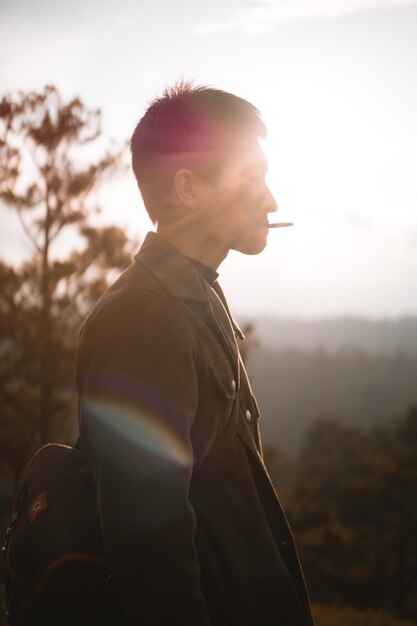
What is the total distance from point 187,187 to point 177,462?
748 millimetres

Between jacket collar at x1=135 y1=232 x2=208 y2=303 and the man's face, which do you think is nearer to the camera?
jacket collar at x1=135 y1=232 x2=208 y2=303

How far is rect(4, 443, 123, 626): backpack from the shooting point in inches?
49.2

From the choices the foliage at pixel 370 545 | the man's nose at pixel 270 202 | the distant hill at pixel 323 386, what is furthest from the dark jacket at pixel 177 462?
the distant hill at pixel 323 386

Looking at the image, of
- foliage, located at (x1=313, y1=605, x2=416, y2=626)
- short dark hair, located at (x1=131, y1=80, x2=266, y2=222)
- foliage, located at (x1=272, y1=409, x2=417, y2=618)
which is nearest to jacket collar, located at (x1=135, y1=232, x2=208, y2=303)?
short dark hair, located at (x1=131, y1=80, x2=266, y2=222)

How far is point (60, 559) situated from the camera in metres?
1.25

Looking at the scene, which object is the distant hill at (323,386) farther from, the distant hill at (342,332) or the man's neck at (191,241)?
the man's neck at (191,241)

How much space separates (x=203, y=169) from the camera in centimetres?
152

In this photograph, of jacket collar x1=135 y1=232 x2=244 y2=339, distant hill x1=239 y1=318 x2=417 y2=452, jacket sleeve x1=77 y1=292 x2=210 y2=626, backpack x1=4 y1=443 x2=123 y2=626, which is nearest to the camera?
jacket sleeve x1=77 y1=292 x2=210 y2=626

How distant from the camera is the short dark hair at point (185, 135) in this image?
1.51 m

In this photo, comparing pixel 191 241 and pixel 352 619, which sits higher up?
pixel 191 241

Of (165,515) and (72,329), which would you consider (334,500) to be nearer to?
(72,329)

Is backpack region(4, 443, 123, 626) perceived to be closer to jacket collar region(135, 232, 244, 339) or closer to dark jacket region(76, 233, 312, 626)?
dark jacket region(76, 233, 312, 626)

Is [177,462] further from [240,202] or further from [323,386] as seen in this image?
[323,386]

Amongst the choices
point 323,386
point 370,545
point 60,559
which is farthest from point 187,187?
point 323,386
